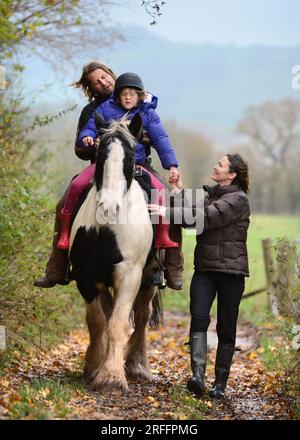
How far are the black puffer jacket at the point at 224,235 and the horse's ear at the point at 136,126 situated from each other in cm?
78

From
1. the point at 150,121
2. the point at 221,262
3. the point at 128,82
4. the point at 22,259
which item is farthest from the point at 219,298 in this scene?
the point at 22,259

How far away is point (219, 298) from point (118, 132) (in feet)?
5.94

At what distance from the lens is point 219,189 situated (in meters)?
7.30

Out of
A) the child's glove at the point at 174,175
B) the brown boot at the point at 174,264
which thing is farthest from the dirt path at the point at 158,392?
the child's glove at the point at 174,175

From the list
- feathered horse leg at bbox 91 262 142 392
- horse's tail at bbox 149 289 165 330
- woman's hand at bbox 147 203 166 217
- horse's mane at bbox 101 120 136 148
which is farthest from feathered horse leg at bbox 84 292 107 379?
horse's tail at bbox 149 289 165 330

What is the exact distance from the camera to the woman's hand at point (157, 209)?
7211mm

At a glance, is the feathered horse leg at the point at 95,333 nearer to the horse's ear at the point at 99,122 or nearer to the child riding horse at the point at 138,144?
the child riding horse at the point at 138,144

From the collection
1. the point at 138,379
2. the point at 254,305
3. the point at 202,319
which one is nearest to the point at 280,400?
the point at 202,319

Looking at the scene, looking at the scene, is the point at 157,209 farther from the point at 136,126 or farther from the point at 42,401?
the point at 42,401

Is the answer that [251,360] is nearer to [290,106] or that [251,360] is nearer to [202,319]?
[202,319]

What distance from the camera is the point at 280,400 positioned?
280 inches

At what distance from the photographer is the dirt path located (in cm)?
602

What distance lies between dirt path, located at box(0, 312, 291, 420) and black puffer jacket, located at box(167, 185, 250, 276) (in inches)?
47.7
